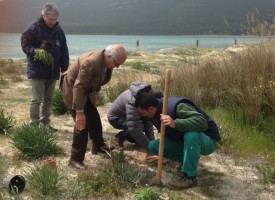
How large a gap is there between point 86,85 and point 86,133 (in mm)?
632

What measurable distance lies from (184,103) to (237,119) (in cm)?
230

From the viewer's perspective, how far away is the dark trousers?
4391 millimetres

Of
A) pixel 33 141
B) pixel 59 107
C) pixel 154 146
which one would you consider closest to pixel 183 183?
pixel 154 146

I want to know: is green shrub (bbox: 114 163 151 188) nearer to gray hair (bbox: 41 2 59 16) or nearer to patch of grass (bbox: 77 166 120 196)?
patch of grass (bbox: 77 166 120 196)

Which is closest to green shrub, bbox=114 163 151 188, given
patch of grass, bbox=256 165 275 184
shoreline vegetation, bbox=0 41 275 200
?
shoreline vegetation, bbox=0 41 275 200

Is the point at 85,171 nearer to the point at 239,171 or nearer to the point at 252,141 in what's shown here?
the point at 239,171

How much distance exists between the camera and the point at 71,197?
3648mm

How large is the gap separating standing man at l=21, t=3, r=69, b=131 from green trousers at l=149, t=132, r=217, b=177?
2.09 m

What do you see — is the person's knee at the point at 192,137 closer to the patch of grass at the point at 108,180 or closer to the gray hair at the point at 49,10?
the patch of grass at the point at 108,180

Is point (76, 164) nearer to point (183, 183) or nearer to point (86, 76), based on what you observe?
point (86, 76)

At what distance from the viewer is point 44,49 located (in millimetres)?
5348

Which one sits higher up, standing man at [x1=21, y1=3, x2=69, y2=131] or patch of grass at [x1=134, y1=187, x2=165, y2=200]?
standing man at [x1=21, y1=3, x2=69, y2=131]

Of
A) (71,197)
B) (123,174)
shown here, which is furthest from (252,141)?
(71,197)

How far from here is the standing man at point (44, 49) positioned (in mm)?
5371
